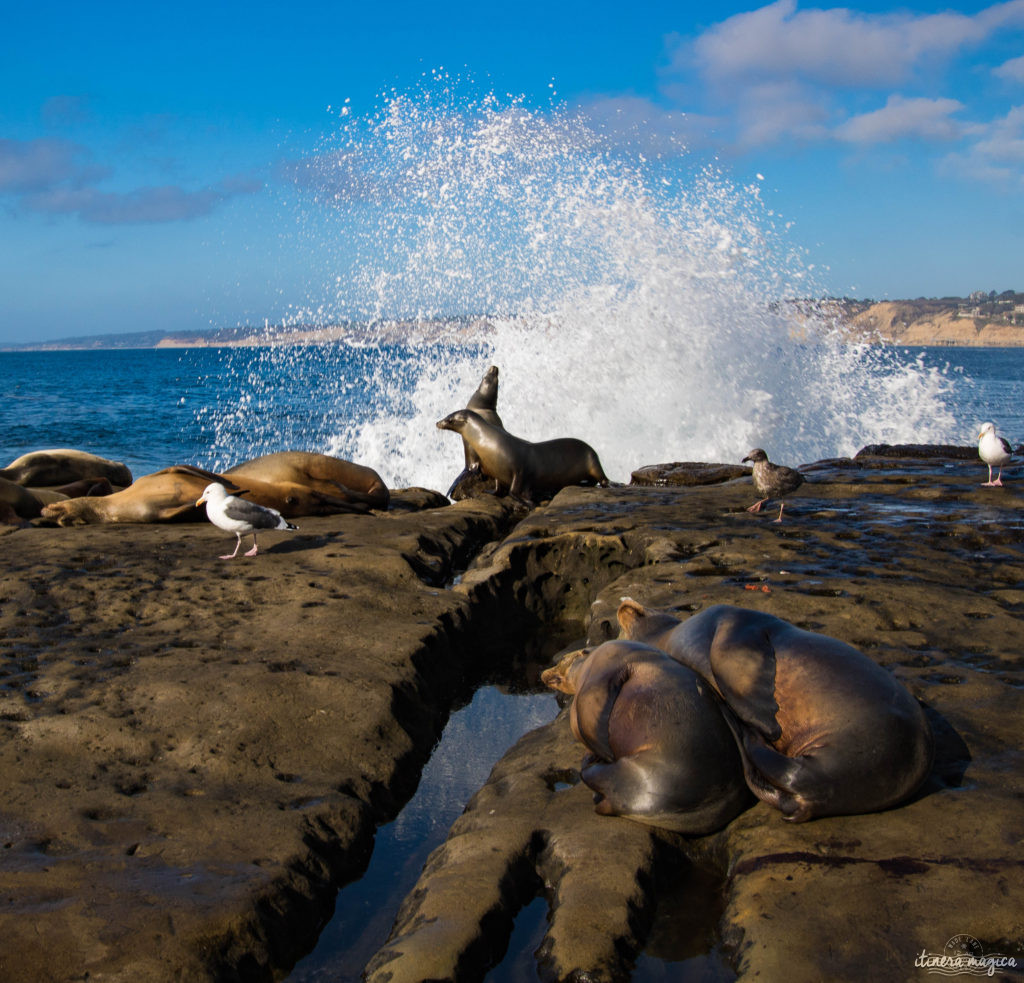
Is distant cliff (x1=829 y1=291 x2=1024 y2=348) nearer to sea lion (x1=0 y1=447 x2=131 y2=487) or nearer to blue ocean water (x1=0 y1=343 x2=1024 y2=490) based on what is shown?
blue ocean water (x1=0 y1=343 x2=1024 y2=490)

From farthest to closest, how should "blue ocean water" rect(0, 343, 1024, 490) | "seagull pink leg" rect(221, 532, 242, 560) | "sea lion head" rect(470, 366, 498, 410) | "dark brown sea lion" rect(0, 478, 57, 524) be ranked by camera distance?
"blue ocean water" rect(0, 343, 1024, 490)
"sea lion head" rect(470, 366, 498, 410)
"dark brown sea lion" rect(0, 478, 57, 524)
"seagull pink leg" rect(221, 532, 242, 560)

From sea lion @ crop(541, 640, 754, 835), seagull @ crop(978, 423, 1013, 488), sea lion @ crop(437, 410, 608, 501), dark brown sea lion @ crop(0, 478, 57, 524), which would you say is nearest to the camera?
sea lion @ crop(541, 640, 754, 835)

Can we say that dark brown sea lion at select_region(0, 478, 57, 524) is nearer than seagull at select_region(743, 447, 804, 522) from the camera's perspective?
No

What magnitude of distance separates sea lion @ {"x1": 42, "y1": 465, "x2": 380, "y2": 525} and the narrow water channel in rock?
4194 millimetres

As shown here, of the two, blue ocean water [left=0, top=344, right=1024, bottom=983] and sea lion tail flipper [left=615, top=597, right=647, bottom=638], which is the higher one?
sea lion tail flipper [left=615, top=597, right=647, bottom=638]

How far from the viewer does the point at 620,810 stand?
3.23 meters

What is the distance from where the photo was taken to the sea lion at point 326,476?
881 cm

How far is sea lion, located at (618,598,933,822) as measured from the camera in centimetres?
300

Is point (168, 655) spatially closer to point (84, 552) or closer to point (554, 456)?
point (84, 552)

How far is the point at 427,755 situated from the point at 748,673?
1.83 metres

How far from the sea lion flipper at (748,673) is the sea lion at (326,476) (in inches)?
225

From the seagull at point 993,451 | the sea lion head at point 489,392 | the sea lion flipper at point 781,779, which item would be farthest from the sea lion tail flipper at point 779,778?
the sea lion head at point 489,392

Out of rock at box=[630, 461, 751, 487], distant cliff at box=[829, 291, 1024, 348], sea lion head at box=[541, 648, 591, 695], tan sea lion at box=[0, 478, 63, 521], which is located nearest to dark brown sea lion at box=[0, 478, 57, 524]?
tan sea lion at box=[0, 478, 63, 521]

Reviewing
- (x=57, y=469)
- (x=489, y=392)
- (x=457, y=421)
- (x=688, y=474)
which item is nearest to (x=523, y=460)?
(x=457, y=421)
